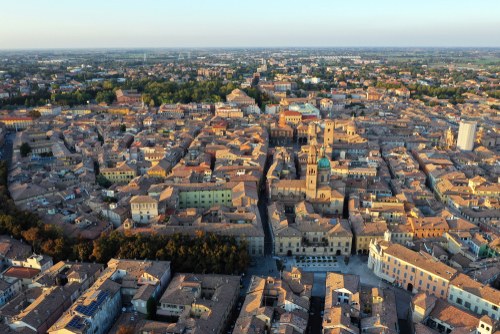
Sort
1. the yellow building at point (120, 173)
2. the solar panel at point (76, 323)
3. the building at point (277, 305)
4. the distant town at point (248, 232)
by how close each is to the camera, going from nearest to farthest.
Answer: the solar panel at point (76, 323) → the building at point (277, 305) → the distant town at point (248, 232) → the yellow building at point (120, 173)

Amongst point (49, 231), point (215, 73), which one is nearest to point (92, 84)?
point (215, 73)

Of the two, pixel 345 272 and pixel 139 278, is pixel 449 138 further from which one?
pixel 139 278

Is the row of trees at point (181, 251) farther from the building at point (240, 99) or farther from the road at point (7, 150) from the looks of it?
the building at point (240, 99)

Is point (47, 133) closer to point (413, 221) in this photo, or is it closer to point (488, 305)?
point (413, 221)

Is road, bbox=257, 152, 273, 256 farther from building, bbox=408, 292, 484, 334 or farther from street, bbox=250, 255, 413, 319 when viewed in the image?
building, bbox=408, 292, 484, 334

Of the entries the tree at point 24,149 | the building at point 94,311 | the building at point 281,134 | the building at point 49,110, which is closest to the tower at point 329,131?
the building at point 281,134

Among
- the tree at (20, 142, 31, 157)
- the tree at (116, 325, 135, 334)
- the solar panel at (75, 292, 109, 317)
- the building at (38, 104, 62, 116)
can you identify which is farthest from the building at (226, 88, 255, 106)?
the tree at (116, 325, 135, 334)
